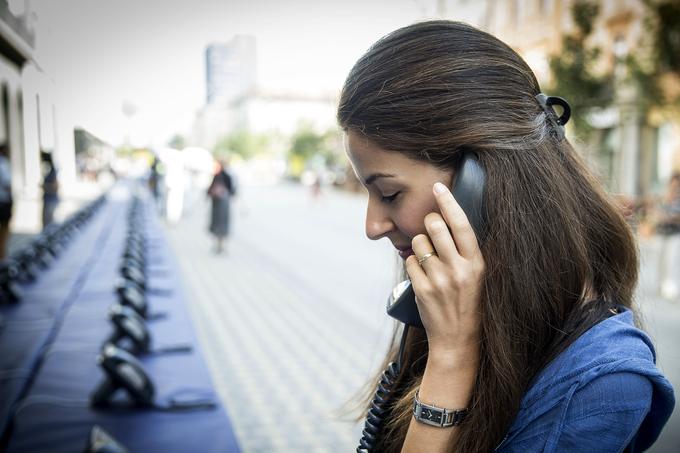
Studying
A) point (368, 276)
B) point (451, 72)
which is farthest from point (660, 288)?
point (451, 72)

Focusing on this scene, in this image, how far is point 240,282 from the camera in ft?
27.8

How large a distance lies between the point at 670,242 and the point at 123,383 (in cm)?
744

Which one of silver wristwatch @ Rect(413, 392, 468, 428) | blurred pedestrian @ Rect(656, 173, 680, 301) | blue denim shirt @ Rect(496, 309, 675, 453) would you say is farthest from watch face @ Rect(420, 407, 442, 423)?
blurred pedestrian @ Rect(656, 173, 680, 301)

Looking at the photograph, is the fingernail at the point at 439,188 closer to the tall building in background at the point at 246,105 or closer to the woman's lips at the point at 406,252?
the woman's lips at the point at 406,252

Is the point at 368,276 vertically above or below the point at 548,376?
below

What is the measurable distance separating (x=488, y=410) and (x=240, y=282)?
776 cm

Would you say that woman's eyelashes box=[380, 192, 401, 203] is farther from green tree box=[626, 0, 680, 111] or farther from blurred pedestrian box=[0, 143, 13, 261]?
green tree box=[626, 0, 680, 111]

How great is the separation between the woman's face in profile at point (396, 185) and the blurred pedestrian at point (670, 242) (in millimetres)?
7046

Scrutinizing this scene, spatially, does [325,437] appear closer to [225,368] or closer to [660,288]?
[225,368]

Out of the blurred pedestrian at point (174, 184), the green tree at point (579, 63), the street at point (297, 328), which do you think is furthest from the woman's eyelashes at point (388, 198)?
the blurred pedestrian at point (174, 184)

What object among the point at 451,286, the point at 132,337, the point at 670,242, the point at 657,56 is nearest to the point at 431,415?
the point at 451,286

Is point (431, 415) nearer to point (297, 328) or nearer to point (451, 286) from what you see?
point (451, 286)

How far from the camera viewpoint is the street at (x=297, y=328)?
3.83 meters

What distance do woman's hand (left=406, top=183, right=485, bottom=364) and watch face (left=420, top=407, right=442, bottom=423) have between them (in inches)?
3.3
